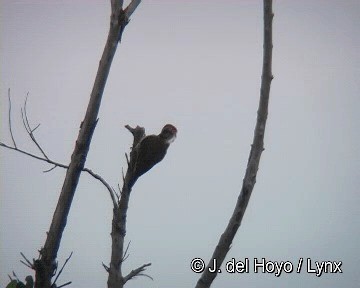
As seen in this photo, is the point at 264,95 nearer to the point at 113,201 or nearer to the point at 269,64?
the point at 269,64

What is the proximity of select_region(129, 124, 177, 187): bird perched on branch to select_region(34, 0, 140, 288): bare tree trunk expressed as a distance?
29 centimetres

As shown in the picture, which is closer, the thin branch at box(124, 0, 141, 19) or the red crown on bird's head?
the thin branch at box(124, 0, 141, 19)

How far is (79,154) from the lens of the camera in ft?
5.83

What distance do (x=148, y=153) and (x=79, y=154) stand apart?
15.2 inches

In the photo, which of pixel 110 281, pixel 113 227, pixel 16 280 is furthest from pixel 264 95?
pixel 16 280

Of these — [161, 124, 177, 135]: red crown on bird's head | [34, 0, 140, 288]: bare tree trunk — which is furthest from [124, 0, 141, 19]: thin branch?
[161, 124, 177, 135]: red crown on bird's head

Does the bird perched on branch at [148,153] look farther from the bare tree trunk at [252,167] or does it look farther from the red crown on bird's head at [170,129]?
the bare tree trunk at [252,167]

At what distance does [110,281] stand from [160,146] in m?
0.79

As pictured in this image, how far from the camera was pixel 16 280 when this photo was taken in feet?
7.35

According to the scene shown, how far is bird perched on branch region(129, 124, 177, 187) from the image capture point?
187 cm

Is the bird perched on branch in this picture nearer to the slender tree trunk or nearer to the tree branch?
the tree branch

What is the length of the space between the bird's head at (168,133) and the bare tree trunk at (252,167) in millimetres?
529

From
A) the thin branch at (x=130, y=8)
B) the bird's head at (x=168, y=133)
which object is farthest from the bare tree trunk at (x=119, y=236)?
the thin branch at (x=130, y=8)

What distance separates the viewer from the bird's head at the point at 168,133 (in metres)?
1.93
